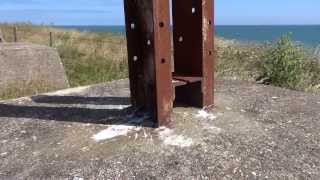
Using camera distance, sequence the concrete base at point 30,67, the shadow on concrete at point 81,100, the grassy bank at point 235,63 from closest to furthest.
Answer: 1. the shadow on concrete at point 81,100
2. the grassy bank at point 235,63
3. the concrete base at point 30,67

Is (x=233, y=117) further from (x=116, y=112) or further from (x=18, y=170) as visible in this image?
(x=18, y=170)

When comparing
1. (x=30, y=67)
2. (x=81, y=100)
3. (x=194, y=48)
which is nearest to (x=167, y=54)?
(x=194, y=48)

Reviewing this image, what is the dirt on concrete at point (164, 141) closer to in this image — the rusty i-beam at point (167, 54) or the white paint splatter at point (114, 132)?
the white paint splatter at point (114, 132)

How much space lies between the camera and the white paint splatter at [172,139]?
388cm

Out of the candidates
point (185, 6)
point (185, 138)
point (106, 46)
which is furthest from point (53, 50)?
point (106, 46)

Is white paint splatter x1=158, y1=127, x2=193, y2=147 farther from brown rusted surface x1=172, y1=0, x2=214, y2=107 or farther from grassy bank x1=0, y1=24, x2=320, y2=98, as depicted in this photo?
grassy bank x1=0, y1=24, x2=320, y2=98

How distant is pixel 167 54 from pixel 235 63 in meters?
7.03

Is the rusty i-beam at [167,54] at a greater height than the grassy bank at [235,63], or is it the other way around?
the rusty i-beam at [167,54]

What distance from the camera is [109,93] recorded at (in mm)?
5559

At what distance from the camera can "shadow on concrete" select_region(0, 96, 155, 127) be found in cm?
439

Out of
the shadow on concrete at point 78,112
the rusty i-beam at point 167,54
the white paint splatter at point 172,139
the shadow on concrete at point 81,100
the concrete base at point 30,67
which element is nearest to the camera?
the white paint splatter at point 172,139

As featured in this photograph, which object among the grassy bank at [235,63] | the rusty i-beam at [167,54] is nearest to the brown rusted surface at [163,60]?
the rusty i-beam at [167,54]

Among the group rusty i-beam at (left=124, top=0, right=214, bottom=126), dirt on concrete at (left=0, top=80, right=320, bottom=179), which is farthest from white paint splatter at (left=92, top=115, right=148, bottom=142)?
rusty i-beam at (left=124, top=0, right=214, bottom=126)

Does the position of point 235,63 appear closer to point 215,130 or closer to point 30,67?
point 30,67
